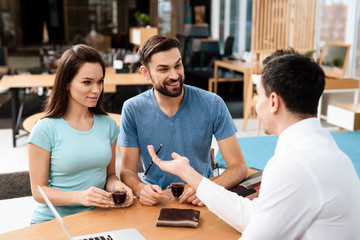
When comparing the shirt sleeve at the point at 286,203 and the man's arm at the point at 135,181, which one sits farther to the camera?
the man's arm at the point at 135,181

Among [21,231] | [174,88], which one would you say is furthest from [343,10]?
[21,231]

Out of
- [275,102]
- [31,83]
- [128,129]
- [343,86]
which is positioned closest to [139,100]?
[128,129]

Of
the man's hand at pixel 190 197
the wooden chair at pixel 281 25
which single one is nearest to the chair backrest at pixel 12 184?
the man's hand at pixel 190 197

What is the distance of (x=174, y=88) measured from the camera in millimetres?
2088

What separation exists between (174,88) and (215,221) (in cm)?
77

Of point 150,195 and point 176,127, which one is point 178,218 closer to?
point 150,195

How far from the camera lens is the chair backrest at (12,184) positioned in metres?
2.21

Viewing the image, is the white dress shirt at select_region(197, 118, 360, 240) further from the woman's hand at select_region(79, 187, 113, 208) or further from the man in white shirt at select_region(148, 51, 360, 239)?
the woman's hand at select_region(79, 187, 113, 208)

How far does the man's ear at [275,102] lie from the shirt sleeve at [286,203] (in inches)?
6.8

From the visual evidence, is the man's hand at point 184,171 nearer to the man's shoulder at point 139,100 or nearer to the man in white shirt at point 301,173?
the man in white shirt at point 301,173

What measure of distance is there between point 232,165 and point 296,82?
37.8 inches

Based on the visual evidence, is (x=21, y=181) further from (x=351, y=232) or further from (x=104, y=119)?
(x=351, y=232)

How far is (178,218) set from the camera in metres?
1.53

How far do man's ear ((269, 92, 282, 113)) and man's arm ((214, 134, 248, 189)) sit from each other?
0.76 meters
